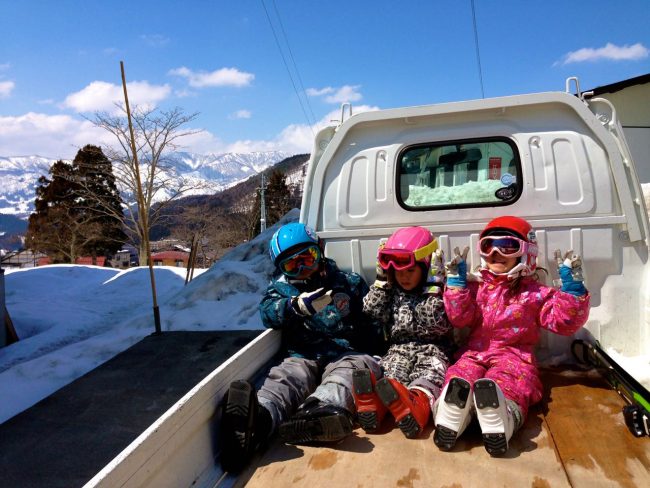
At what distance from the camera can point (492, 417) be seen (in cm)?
212

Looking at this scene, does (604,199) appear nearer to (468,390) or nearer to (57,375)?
(468,390)

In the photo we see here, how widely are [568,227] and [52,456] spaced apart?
213 inches

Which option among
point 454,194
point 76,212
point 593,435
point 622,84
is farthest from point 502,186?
point 76,212

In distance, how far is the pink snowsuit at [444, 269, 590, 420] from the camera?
2.66 metres

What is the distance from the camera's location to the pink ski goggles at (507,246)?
9.30 feet

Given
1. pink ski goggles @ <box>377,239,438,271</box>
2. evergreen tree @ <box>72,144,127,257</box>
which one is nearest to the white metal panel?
pink ski goggles @ <box>377,239,438,271</box>

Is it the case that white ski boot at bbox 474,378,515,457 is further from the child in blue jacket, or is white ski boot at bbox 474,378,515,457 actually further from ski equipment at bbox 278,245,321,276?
ski equipment at bbox 278,245,321,276

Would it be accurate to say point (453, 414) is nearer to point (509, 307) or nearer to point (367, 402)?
point (367, 402)

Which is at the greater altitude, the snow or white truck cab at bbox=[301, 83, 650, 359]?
white truck cab at bbox=[301, 83, 650, 359]

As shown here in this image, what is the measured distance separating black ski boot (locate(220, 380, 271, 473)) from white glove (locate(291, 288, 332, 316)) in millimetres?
808

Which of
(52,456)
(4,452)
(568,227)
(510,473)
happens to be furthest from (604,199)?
(4,452)

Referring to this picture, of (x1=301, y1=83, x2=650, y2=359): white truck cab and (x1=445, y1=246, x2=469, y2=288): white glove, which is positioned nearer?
(x1=445, y1=246, x2=469, y2=288): white glove

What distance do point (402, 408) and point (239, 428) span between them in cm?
77

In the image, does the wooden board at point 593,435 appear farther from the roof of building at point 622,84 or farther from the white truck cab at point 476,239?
the roof of building at point 622,84
